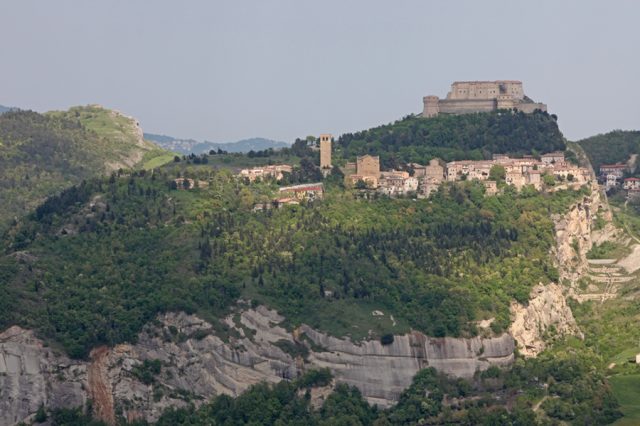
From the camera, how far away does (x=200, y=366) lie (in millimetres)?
84000

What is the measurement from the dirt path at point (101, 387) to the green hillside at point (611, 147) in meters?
57.8

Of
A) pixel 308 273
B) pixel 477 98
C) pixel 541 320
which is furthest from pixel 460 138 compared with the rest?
pixel 308 273

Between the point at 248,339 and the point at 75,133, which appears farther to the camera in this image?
the point at 75,133

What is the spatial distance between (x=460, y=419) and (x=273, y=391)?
10.2 metres

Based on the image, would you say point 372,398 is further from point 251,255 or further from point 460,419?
point 251,255

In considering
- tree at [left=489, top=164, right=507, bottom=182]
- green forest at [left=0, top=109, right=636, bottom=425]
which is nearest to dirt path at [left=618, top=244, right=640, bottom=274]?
green forest at [left=0, top=109, right=636, bottom=425]

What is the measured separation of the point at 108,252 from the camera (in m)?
93.1

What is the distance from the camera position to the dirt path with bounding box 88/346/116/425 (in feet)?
274

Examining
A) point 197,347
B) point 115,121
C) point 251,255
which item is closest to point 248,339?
point 197,347

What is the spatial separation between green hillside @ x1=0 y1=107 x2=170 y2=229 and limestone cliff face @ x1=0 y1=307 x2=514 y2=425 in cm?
4079

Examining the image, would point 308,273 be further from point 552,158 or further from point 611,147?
point 611,147

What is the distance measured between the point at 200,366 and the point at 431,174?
1231 inches

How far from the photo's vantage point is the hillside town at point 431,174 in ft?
347

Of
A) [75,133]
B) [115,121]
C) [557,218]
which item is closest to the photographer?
[557,218]
